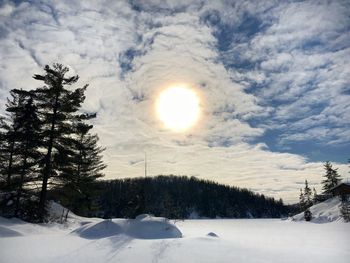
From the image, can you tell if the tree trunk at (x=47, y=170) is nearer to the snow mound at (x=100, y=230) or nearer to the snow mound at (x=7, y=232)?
the snow mound at (x=7, y=232)

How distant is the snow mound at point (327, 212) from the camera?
56888 millimetres

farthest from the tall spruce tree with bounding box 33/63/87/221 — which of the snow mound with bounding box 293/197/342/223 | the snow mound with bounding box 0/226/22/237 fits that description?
the snow mound with bounding box 293/197/342/223

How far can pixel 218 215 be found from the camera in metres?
180

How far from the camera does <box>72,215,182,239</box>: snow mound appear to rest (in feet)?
47.7

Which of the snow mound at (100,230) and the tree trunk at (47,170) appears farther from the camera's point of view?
the tree trunk at (47,170)

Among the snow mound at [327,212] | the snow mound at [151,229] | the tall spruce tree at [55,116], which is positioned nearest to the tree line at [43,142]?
the tall spruce tree at [55,116]

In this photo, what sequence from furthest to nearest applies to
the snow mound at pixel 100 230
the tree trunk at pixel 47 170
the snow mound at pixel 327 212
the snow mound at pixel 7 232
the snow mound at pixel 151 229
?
the snow mound at pixel 327 212 < the tree trunk at pixel 47 170 < the snow mound at pixel 151 229 < the snow mound at pixel 100 230 < the snow mound at pixel 7 232

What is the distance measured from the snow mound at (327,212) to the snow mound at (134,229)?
48086 mm

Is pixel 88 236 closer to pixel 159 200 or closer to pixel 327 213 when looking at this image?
pixel 327 213

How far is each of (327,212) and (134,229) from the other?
187ft

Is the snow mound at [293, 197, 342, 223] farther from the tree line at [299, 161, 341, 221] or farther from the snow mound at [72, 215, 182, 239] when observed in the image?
the snow mound at [72, 215, 182, 239]

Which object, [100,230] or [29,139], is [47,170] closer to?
[29,139]

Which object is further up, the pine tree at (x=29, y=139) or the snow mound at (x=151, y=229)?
the pine tree at (x=29, y=139)

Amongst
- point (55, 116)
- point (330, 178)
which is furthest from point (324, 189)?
point (55, 116)
